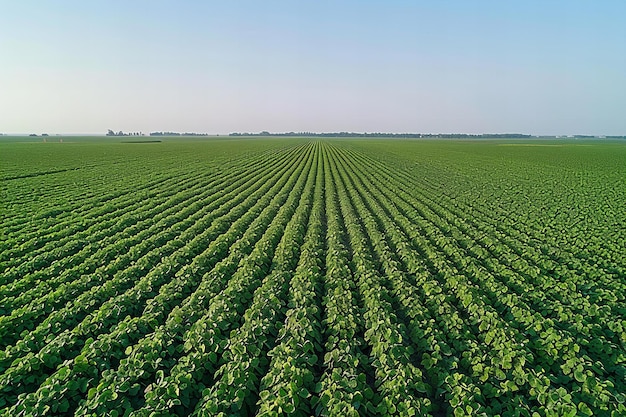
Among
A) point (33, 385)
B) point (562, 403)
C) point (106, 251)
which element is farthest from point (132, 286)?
point (562, 403)

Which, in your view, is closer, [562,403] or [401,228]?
[562,403]

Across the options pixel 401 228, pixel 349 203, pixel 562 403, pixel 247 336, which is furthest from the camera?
pixel 349 203

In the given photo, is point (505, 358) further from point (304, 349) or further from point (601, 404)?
point (304, 349)

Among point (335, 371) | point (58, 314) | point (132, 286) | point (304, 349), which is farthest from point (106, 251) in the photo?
point (335, 371)

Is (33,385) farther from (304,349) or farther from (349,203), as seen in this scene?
(349,203)

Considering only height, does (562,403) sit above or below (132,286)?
above

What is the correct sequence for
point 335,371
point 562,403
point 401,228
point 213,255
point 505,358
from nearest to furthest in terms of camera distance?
point 562,403, point 335,371, point 505,358, point 213,255, point 401,228
